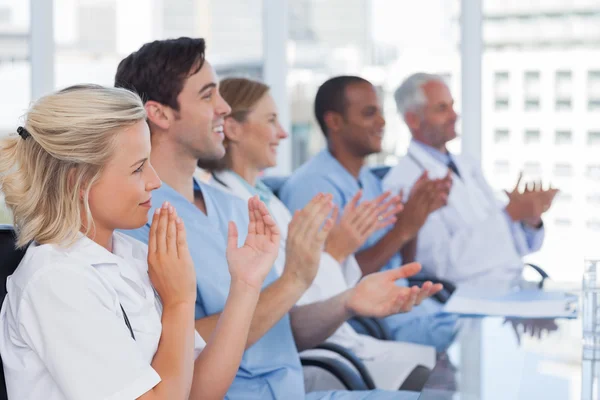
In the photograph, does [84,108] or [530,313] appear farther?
[530,313]

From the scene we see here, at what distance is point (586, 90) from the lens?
6.26 metres

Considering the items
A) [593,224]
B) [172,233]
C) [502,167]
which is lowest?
[593,224]

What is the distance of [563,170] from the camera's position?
6.27m

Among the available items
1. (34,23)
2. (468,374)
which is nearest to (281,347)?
(468,374)

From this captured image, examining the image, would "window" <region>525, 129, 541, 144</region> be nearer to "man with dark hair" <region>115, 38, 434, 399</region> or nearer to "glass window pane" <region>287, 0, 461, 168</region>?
"glass window pane" <region>287, 0, 461, 168</region>

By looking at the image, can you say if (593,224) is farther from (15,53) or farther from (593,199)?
(15,53)

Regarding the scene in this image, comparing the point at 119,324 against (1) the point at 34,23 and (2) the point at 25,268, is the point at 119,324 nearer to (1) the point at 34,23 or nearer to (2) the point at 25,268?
(2) the point at 25,268

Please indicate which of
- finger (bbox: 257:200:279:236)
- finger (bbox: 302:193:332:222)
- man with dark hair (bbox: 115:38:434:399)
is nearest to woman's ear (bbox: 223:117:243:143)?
man with dark hair (bbox: 115:38:434:399)

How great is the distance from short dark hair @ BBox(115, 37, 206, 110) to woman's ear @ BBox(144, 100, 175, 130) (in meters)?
0.01

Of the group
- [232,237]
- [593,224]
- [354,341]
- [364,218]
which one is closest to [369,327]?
[354,341]

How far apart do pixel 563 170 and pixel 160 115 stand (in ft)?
15.6

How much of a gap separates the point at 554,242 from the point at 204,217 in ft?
14.4

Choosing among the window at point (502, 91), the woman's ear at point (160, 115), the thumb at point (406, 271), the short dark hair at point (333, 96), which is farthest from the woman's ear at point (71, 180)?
the window at point (502, 91)

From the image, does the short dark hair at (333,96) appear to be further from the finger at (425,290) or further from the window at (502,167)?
the window at (502,167)
